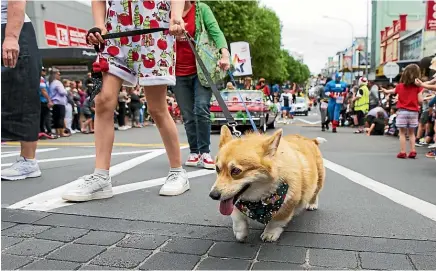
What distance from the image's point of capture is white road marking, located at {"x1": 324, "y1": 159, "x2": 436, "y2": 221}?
3363 millimetres

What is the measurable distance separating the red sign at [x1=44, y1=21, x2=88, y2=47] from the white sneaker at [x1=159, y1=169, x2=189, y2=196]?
85.9 feet

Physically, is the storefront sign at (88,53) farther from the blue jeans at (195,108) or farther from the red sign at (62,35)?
the blue jeans at (195,108)

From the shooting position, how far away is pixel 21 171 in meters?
4.41

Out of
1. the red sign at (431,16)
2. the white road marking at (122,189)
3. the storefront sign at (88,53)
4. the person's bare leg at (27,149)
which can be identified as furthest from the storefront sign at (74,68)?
the white road marking at (122,189)

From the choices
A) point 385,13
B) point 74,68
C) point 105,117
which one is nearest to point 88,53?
point 74,68

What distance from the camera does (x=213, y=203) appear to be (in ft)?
11.4

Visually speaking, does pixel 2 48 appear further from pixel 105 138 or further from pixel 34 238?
pixel 34 238

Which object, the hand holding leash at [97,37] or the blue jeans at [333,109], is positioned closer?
the hand holding leash at [97,37]

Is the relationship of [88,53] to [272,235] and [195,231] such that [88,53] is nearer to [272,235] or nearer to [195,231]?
[195,231]

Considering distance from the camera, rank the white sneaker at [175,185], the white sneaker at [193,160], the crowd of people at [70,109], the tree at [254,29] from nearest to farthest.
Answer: the white sneaker at [175,185]
the white sneaker at [193,160]
the crowd of people at [70,109]
the tree at [254,29]

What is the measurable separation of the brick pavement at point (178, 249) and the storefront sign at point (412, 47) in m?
41.8

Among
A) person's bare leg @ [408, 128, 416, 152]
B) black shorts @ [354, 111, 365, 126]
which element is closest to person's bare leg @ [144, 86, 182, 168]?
person's bare leg @ [408, 128, 416, 152]

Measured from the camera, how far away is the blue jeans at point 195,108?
5242 millimetres

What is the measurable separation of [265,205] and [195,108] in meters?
2.87
